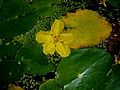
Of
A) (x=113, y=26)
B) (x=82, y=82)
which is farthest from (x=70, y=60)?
(x=113, y=26)

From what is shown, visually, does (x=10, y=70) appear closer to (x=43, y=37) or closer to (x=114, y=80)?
(x=43, y=37)

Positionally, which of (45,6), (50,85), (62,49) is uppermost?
(45,6)

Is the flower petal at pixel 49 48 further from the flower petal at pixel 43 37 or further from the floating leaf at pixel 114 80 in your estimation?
the floating leaf at pixel 114 80

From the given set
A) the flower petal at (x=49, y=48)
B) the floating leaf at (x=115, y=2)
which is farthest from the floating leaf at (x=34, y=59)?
the floating leaf at (x=115, y=2)

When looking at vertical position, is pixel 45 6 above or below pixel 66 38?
above

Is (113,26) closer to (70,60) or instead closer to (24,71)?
(70,60)

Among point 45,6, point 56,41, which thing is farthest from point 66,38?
point 45,6
